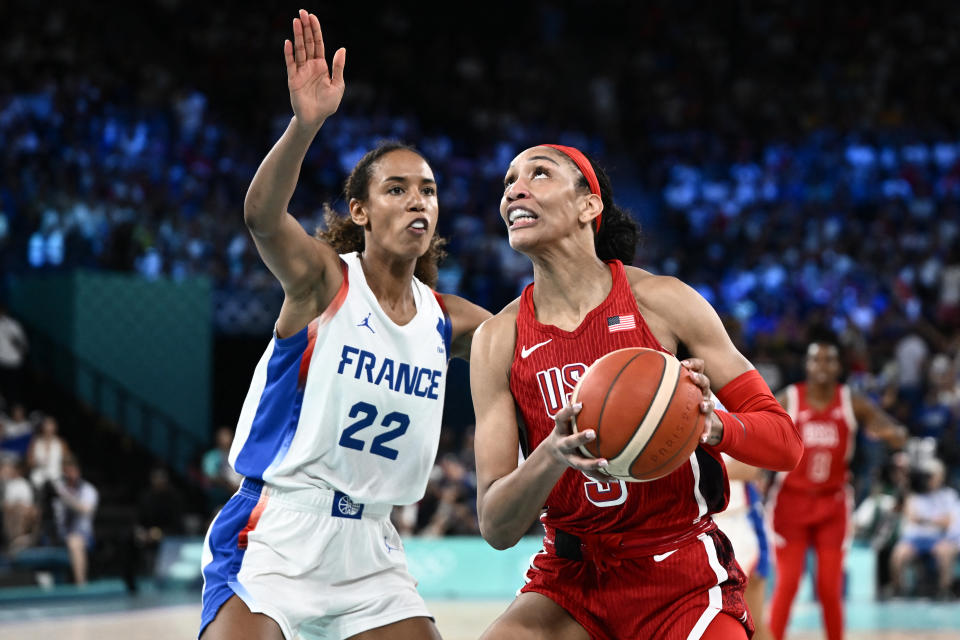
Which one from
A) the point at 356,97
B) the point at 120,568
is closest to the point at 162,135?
the point at 356,97

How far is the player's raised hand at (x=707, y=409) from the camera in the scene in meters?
3.16

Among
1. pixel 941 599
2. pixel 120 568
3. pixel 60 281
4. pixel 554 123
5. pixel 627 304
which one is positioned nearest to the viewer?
pixel 627 304

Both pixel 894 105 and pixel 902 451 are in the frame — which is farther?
pixel 894 105

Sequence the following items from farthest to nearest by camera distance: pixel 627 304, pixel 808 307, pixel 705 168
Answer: pixel 705 168 < pixel 808 307 < pixel 627 304

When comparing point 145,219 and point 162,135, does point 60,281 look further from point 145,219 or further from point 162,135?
point 162,135

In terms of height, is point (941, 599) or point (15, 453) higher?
point (15, 453)

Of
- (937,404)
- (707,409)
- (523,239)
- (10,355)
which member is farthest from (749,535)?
(10,355)

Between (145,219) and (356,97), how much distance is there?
6.65 meters

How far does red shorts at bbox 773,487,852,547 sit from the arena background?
2.23 meters

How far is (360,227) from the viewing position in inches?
184

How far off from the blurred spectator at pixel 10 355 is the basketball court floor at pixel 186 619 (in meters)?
3.85

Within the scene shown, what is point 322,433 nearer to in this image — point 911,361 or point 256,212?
point 256,212

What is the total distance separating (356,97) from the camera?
21.4 m

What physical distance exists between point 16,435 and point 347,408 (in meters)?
10.4
